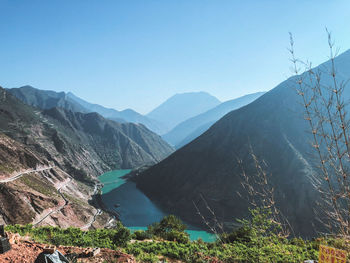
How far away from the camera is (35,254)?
258 inches

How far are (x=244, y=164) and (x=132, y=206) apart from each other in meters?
35.8

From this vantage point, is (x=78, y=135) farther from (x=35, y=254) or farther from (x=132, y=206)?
(x=35, y=254)

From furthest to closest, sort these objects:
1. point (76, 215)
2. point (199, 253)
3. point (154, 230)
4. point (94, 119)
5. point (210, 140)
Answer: point (94, 119)
point (210, 140)
point (76, 215)
point (154, 230)
point (199, 253)

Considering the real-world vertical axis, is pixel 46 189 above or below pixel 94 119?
below

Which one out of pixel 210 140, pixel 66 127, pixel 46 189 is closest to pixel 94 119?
pixel 66 127

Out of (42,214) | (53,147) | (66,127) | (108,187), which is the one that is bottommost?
(108,187)

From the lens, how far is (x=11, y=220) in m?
32.1

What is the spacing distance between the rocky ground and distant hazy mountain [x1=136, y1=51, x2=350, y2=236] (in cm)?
4338

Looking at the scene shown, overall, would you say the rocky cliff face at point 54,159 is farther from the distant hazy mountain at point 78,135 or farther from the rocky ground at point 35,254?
the rocky ground at point 35,254

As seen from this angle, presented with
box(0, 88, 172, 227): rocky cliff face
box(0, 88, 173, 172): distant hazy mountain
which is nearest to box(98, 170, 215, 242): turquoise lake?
box(0, 88, 172, 227): rocky cliff face

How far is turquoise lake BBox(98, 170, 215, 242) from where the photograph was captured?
55194 millimetres

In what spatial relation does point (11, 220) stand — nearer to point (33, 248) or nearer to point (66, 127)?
point (33, 248)

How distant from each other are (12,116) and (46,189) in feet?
148

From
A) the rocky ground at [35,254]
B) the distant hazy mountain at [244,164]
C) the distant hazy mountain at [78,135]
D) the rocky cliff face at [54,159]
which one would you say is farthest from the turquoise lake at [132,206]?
the rocky ground at [35,254]
